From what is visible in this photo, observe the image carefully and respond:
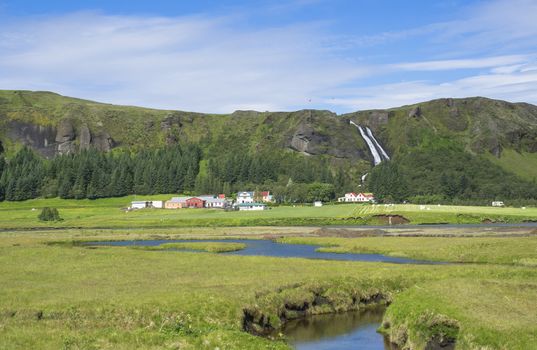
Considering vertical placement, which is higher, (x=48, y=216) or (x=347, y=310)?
(x=347, y=310)

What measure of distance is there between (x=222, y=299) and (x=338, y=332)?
27.3 ft

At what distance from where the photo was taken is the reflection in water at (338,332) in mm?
36834

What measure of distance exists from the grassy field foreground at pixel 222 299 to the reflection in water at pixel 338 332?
1.18 m

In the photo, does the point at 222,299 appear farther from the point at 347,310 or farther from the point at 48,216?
the point at 48,216

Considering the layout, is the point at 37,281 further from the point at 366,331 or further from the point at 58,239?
the point at 58,239

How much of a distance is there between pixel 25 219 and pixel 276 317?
5982 inches

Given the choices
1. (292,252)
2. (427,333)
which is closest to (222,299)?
(427,333)

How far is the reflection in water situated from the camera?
3683 cm

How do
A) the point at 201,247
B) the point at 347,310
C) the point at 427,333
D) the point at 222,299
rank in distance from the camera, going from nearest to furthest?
the point at 427,333 < the point at 222,299 < the point at 347,310 < the point at 201,247

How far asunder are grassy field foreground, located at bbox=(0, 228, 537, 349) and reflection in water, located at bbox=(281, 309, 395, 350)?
3.86 ft

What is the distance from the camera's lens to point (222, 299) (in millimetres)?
38406

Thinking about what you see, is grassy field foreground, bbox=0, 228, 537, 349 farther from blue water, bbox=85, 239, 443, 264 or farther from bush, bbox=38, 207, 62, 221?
bush, bbox=38, 207, 62, 221

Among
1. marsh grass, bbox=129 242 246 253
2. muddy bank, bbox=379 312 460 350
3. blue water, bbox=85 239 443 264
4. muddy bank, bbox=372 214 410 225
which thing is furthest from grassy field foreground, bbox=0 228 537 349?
muddy bank, bbox=372 214 410 225

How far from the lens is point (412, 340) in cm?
3362
